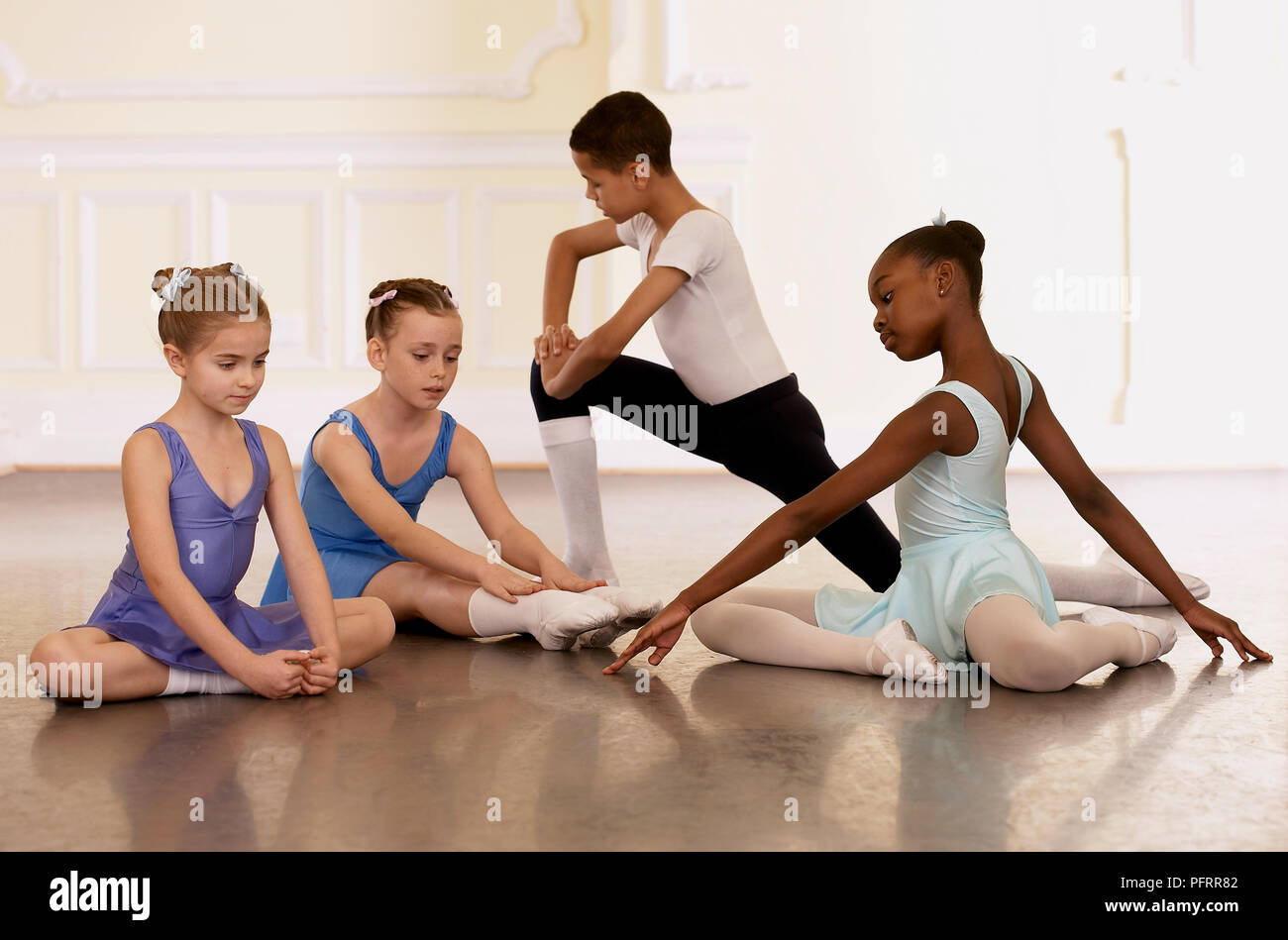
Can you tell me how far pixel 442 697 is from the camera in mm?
1418

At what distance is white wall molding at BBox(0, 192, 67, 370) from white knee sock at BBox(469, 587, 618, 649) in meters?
3.00

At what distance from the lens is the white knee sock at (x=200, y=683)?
1413 millimetres

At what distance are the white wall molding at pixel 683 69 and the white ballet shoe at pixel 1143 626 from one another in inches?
105

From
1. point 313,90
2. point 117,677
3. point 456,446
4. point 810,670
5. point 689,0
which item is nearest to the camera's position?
point 117,677

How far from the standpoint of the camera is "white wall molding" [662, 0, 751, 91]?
3.82 meters

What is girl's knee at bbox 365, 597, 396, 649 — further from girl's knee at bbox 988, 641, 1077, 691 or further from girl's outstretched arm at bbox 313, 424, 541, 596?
girl's knee at bbox 988, 641, 1077, 691

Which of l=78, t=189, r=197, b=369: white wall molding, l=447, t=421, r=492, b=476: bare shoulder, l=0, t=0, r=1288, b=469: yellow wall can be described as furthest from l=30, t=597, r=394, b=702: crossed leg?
l=78, t=189, r=197, b=369: white wall molding

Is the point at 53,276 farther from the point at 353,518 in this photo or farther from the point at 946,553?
the point at 946,553

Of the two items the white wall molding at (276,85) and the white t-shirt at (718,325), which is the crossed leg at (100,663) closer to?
the white t-shirt at (718,325)

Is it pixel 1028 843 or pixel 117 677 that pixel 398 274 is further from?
pixel 1028 843

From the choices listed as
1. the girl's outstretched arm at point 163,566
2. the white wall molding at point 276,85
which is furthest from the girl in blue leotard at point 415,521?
the white wall molding at point 276,85

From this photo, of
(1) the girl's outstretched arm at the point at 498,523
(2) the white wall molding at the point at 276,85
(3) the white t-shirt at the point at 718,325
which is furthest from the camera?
(2) the white wall molding at the point at 276,85

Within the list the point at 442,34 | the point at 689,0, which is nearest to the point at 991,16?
the point at 689,0
